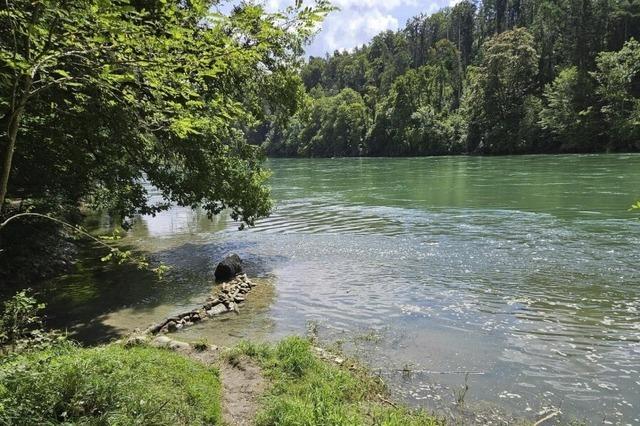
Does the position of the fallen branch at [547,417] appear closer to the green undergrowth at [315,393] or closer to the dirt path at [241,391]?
the green undergrowth at [315,393]

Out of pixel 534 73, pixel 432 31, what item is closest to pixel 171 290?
pixel 534 73

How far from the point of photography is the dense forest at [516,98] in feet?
224

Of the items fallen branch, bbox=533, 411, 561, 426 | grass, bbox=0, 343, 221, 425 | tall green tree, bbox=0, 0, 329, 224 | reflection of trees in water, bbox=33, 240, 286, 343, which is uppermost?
tall green tree, bbox=0, 0, 329, 224

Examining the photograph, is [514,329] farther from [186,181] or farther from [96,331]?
[186,181]

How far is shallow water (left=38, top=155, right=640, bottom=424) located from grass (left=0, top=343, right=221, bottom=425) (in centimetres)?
337

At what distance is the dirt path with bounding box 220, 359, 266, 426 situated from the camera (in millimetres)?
6281

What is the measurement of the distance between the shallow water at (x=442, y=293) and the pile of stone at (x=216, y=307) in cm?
41

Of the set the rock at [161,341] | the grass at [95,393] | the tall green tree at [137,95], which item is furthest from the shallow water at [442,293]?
the grass at [95,393]

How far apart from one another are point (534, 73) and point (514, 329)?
83568 millimetres

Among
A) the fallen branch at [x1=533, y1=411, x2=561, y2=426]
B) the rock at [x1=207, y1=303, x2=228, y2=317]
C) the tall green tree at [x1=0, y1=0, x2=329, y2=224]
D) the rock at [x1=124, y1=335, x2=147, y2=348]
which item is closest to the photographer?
the tall green tree at [x1=0, y1=0, x2=329, y2=224]

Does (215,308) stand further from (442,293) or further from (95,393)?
(95,393)

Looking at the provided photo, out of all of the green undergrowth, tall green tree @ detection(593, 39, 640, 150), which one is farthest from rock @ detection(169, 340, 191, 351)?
tall green tree @ detection(593, 39, 640, 150)

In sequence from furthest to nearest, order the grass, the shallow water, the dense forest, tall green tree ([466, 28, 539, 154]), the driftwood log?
tall green tree ([466, 28, 539, 154])
the dense forest
the driftwood log
the shallow water
the grass

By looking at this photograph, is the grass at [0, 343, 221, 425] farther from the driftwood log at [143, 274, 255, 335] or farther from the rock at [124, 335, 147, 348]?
the driftwood log at [143, 274, 255, 335]
